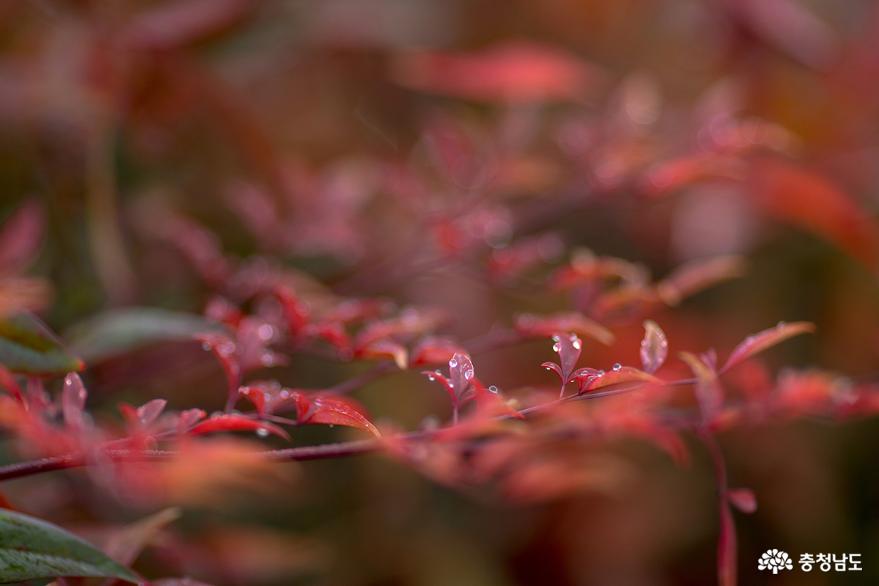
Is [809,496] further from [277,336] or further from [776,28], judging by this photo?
[277,336]

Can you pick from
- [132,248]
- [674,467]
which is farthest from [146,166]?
[674,467]

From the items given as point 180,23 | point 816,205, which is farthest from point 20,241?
point 816,205

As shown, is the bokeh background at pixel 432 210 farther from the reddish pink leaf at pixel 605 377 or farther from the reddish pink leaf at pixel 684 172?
the reddish pink leaf at pixel 605 377

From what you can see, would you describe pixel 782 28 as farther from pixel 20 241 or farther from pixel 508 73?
pixel 20 241

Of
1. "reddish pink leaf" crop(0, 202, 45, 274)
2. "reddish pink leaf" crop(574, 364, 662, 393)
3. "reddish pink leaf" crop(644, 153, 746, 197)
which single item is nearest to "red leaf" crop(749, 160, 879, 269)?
"reddish pink leaf" crop(644, 153, 746, 197)

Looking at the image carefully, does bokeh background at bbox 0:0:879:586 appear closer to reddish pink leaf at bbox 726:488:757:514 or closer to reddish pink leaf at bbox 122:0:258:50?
reddish pink leaf at bbox 122:0:258:50

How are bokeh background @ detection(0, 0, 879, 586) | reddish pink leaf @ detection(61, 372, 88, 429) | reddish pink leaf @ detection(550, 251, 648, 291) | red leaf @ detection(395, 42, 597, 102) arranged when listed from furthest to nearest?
1. red leaf @ detection(395, 42, 597, 102)
2. bokeh background @ detection(0, 0, 879, 586)
3. reddish pink leaf @ detection(550, 251, 648, 291)
4. reddish pink leaf @ detection(61, 372, 88, 429)
